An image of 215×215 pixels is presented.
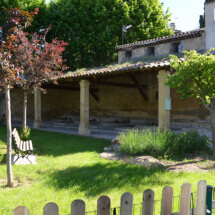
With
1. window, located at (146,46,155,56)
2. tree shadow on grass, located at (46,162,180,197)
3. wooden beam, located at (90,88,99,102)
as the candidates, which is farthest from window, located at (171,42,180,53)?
tree shadow on grass, located at (46,162,180,197)

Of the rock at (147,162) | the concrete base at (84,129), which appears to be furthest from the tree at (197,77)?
the concrete base at (84,129)

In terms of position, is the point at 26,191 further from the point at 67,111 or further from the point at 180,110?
the point at 67,111

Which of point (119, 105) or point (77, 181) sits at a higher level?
point (119, 105)

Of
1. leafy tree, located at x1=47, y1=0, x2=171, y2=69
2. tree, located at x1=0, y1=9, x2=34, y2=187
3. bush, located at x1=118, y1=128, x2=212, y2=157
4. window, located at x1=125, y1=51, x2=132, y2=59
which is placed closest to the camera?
tree, located at x1=0, y1=9, x2=34, y2=187

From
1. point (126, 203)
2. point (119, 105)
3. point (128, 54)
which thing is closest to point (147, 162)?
point (126, 203)

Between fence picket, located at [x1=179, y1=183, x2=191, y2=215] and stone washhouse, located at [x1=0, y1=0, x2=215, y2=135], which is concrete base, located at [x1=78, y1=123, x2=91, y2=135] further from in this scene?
fence picket, located at [x1=179, y1=183, x2=191, y2=215]

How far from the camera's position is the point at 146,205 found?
2107mm

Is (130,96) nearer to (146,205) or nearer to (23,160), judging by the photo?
(23,160)

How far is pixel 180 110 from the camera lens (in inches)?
490

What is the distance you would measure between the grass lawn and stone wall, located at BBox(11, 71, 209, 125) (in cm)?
743

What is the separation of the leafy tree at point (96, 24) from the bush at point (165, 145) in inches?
588

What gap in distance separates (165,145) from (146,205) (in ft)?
14.8

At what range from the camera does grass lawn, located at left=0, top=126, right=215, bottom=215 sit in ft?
11.7

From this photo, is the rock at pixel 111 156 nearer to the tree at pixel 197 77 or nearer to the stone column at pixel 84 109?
the tree at pixel 197 77
